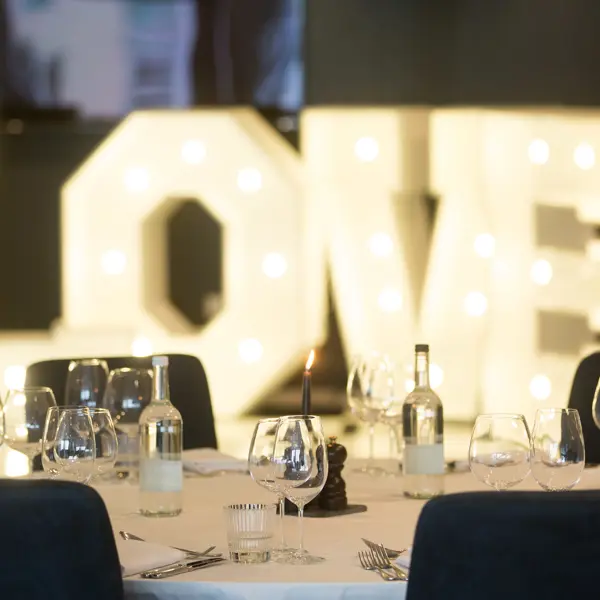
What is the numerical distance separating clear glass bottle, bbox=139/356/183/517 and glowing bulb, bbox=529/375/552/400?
2.45 metres

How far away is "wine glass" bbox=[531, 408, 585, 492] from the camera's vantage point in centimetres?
150

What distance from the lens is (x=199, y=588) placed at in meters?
1.22

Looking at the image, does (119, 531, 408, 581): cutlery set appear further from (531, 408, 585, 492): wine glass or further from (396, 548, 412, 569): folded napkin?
(531, 408, 585, 492): wine glass

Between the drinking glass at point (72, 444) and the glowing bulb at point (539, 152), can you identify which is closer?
the drinking glass at point (72, 444)

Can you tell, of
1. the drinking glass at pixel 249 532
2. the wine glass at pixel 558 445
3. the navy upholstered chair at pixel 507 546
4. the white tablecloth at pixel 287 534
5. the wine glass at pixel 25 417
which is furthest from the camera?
the wine glass at pixel 25 417

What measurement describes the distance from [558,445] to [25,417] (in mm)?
799

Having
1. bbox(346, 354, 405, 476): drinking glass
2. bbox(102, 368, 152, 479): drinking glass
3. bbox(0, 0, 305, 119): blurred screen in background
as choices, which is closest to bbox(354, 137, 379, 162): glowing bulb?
bbox(0, 0, 305, 119): blurred screen in background

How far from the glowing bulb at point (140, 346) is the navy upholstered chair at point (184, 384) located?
55.4 inches

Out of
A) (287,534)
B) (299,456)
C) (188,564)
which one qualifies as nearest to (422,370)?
(287,534)

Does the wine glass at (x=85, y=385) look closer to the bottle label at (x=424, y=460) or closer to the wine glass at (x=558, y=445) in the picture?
the bottle label at (x=424, y=460)

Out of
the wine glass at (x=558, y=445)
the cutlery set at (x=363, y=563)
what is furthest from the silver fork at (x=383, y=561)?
the wine glass at (x=558, y=445)

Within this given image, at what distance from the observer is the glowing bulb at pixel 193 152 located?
4.04 m

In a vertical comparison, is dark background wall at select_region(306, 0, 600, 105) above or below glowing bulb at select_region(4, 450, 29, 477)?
above

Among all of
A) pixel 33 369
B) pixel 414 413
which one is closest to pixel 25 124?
pixel 33 369
